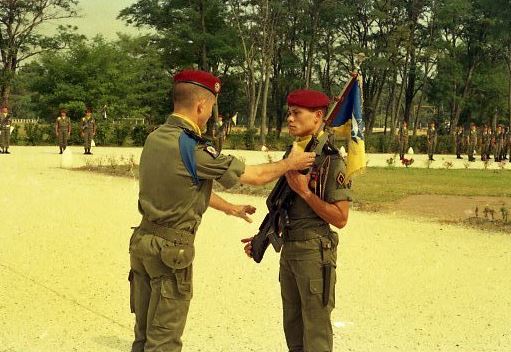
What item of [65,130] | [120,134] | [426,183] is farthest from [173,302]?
[120,134]

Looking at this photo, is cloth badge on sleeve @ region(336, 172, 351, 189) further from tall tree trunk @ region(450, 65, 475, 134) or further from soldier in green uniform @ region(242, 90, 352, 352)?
tall tree trunk @ region(450, 65, 475, 134)

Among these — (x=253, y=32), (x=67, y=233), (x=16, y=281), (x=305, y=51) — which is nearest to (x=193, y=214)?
(x=16, y=281)

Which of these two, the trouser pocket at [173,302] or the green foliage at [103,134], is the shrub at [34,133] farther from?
the trouser pocket at [173,302]

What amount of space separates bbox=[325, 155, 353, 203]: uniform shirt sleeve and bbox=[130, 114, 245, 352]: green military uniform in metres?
0.51

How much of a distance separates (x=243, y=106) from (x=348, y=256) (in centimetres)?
5554

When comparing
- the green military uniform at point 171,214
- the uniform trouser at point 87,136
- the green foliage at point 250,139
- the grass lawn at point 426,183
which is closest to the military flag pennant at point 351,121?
the green military uniform at point 171,214

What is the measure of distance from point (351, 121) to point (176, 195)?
1166mm

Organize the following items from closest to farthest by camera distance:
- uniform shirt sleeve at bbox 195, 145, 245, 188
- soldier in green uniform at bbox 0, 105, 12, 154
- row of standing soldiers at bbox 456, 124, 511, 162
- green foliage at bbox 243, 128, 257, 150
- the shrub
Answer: uniform shirt sleeve at bbox 195, 145, 245, 188 < soldier in green uniform at bbox 0, 105, 12, 154 < row of standing soldiers at bbox 456, 124, 511, 162 < the shrub < green foliage at bbox 243, 128, 257, 150

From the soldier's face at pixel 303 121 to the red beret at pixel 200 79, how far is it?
1.69 feet

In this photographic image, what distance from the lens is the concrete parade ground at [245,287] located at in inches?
209

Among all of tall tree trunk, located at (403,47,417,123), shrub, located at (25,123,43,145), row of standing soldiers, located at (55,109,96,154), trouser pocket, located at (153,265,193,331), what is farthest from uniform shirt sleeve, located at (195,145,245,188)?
tall tree trunk, located at (403,47,417,123)

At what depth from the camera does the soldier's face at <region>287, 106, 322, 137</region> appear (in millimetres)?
3811

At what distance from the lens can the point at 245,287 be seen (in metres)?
6.84

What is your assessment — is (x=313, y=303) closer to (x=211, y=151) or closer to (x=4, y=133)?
(x=211, y=151)
